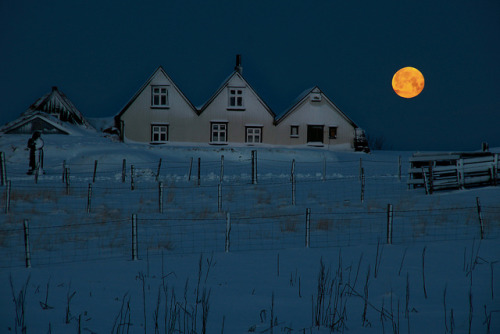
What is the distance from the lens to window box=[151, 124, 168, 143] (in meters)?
40.4

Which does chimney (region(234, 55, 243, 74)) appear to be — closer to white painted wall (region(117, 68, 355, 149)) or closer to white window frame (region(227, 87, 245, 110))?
white painted wall (region(117, 68, 355, 149))

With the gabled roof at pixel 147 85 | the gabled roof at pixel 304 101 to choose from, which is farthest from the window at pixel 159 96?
the gabled roof at pixel 304 101

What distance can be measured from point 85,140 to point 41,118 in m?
7.31

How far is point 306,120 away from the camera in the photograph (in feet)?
137

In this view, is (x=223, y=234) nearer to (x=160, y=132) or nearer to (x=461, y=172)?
(x=461, y=172)

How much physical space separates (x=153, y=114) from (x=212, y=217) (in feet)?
89.6

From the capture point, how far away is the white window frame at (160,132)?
133 feet

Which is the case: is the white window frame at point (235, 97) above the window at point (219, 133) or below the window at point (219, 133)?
above

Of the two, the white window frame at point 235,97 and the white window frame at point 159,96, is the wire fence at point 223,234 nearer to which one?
the white window frame at point 159,96

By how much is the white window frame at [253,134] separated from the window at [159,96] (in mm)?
8066

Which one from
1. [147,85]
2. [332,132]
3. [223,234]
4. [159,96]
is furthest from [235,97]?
[223,234]

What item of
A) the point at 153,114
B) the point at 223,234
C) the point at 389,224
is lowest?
the point at 223,234

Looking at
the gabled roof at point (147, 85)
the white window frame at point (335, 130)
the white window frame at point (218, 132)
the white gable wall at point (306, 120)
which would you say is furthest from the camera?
the white window frame at point (335, 130)

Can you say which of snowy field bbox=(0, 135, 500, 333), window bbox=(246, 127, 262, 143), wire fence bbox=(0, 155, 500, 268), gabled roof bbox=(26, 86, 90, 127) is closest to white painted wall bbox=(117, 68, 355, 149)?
window bbox=(246, 127, 262, 143)
